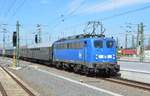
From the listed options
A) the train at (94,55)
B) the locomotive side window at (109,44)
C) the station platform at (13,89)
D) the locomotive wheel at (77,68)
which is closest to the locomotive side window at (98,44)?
the train at (94,55)

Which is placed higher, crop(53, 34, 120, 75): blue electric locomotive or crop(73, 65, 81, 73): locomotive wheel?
crop(53, 34, 120, 75): blue electric locomotive

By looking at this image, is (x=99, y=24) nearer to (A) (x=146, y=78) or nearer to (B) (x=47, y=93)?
(A) (x=146, y=78)

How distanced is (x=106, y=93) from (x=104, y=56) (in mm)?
10958

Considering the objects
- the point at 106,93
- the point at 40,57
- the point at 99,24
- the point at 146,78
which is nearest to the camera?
the point at 106,93

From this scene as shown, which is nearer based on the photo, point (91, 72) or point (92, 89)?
point (92, 89)

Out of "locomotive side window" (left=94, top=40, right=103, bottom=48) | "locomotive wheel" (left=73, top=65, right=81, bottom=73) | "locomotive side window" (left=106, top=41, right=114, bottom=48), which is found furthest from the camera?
"locomotive wheel" (left=73, top=65, right=81, bottom=73)

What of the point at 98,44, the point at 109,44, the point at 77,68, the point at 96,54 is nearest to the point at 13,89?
the point at 96,54

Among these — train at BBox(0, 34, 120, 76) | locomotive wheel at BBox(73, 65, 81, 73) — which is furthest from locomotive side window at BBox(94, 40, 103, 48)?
locomotive wheel at BBox(73, 65, 81, 73)

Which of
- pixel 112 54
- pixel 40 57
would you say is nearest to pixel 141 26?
pixel 40 57

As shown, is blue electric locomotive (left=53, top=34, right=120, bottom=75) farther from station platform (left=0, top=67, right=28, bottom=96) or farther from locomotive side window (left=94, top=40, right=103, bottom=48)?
station platform (left=0, top=67, right=28, bottom=96)

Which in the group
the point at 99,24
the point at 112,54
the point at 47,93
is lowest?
the point at 47,93

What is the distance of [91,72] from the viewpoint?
3038cm

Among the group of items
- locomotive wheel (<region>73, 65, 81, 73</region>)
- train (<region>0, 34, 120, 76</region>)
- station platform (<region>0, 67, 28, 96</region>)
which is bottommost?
station platform (<region>0, 67, 28, 96</region>)

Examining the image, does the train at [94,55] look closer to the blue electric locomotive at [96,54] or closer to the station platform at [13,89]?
the blue electric locomotive at [96,54]
